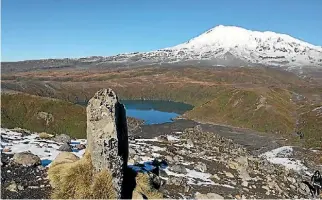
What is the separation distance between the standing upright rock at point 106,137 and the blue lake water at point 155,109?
84.3 m

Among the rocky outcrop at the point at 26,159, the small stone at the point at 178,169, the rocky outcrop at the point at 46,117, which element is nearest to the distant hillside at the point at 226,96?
the rocky outcrop at the point at 46,117

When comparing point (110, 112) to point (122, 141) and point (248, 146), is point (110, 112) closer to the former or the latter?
point (122, 141)

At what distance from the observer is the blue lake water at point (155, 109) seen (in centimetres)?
11214

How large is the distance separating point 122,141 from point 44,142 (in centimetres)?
1327

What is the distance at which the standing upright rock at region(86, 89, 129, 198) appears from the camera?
1869cm

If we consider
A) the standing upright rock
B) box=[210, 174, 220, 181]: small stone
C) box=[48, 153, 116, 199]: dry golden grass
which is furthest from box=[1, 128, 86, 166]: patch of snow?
box=[210, 174, 220, 181]: small stone

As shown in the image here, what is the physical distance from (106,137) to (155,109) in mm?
117545

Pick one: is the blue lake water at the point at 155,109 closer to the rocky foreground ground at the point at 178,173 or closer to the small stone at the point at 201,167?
the rocky foreground ground at the point at 178,173

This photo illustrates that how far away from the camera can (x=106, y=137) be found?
18.7 metres

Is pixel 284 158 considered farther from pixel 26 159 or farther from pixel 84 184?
pixel 84 184

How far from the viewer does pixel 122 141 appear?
65.3 feet

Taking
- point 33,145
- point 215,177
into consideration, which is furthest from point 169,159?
point 33,145

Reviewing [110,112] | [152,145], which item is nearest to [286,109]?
[152,145]

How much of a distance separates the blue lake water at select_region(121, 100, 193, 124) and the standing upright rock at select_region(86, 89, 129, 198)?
84306 millimetres
